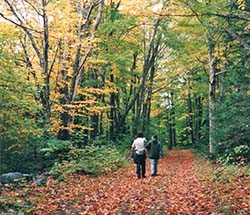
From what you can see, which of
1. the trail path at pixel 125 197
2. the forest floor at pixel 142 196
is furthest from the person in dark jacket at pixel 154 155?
the forest floor at pixel 142 196

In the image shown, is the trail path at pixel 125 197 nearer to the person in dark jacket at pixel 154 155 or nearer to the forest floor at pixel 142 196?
the forest floor at pixel 142 196

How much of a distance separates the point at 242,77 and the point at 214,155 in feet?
21.1

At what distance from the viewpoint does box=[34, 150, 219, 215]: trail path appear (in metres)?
8.28

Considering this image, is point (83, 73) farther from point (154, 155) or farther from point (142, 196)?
point (142, 196)

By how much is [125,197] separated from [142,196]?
19.0 inches

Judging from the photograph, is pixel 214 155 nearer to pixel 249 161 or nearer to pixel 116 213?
pixel 249 161

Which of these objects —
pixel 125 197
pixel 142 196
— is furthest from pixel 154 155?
pixel 125 197

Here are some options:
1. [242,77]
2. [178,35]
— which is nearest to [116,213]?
[242,77]

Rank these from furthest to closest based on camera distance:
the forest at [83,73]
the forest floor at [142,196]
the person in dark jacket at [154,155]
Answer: the person in dark jacket at [154,155] < the forest at [83,73] < the forest floor at [142,196]

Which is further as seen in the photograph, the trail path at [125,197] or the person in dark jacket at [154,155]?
the person in dark jacket at [154,155]

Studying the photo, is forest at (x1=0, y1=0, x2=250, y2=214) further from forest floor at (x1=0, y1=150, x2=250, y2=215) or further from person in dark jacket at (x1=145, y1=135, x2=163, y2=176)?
person in dark jacket at (x1=145, y1=135, x2=163, y2=176)

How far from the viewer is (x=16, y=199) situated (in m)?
8.96

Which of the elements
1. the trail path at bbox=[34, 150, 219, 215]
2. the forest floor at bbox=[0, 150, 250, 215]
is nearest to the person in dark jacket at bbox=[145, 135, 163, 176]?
the trail path at bbox=[34, 150, 219, 215]

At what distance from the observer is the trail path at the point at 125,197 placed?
8281mm
